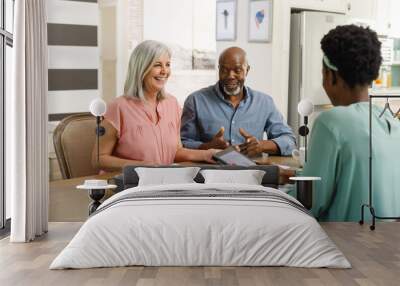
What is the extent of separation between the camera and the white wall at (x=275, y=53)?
6234 millimetres

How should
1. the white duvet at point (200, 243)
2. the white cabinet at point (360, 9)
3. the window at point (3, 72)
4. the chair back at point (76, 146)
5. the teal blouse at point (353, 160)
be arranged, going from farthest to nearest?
the white cabinet at point (360, 9) < the chair back at point (76, 146) < the teal blouse at point (353, 160) < the window at point (3, 72) < the white duvet at point (200, 243)

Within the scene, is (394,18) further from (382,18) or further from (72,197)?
(72,197)

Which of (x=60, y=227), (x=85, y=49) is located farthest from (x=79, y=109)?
(x=60, y=227)

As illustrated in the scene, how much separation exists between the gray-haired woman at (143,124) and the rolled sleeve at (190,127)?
5 centimetres

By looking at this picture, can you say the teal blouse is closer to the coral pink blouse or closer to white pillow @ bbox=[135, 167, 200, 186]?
white pillow @ bbox=[135, 167, 200, 186]

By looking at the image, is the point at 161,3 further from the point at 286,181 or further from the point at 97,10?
the point at 286,181

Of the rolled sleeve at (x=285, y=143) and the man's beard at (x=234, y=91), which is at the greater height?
the man's beard at (x=234, y=91)

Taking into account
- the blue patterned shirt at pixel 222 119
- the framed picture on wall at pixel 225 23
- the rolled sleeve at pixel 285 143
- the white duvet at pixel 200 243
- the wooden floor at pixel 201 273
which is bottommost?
the wooden floor at pixel 201 273

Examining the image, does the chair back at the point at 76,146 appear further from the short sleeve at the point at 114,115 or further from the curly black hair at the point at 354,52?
the curly black hair at the point at 354,52

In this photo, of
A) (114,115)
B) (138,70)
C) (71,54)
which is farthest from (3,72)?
(138,70)

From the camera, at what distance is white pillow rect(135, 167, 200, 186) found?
6.00m

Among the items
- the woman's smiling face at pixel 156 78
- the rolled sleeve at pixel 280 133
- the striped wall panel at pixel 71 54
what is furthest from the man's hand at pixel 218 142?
the striped wall panel at pixel 71 54

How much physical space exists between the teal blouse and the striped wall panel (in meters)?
2.01

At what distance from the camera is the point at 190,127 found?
619 centimetres
